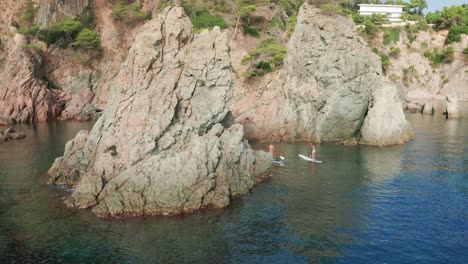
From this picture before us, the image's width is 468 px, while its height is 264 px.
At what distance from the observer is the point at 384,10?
17025cm

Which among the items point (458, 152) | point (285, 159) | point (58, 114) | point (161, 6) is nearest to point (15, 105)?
point (58, 114)

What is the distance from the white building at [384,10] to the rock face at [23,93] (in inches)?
4574

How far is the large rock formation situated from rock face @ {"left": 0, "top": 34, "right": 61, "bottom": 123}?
48.4m

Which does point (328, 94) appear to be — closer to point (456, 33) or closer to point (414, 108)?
point (414, 108)

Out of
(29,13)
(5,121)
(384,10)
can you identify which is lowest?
(5,121)

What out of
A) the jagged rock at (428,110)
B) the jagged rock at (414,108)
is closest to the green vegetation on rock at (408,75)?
the jagged rock at (414,108)

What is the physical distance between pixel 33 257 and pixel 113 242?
5530 mm

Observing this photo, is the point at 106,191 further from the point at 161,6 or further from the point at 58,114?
the point at 161,6

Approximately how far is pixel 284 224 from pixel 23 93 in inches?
3124

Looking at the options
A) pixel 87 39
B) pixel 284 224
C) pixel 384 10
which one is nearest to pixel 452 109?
pixel 284 224

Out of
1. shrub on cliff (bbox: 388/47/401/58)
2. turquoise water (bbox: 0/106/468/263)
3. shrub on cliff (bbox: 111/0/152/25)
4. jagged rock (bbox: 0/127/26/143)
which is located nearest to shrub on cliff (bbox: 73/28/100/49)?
shrub on cliff (bbox: 111/0/152/25)

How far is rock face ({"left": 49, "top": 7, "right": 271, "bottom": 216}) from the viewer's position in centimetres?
4059

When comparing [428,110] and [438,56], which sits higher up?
[438,56]

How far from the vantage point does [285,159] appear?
61.6m
